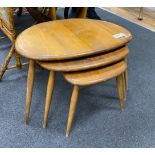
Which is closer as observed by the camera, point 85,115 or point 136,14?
point 85,115

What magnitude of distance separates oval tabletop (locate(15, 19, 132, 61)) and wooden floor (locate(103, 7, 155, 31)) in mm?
1537

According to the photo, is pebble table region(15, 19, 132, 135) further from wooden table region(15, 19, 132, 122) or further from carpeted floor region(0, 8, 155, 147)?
carpeted floor region(0, 8, 155, 147)

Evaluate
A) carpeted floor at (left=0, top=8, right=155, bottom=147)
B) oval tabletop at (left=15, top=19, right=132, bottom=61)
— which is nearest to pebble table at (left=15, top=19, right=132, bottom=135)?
oval tabletop at (left=15, top=19, right=132, bottom=61)

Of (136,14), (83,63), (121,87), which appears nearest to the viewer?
(83,63)

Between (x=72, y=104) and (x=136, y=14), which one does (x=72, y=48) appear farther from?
(x=136, y=14)

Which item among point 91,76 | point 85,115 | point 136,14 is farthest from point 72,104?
point 136,14

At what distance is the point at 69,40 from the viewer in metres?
1.18

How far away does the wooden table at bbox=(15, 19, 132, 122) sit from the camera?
3.52 ft

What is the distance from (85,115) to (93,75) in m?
0.40

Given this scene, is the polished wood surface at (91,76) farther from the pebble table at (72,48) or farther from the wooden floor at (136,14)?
the wooden floor at (136,14)

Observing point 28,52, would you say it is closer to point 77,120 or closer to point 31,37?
point 31,37

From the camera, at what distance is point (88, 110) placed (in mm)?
1445

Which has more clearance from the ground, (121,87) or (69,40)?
(69,40)
